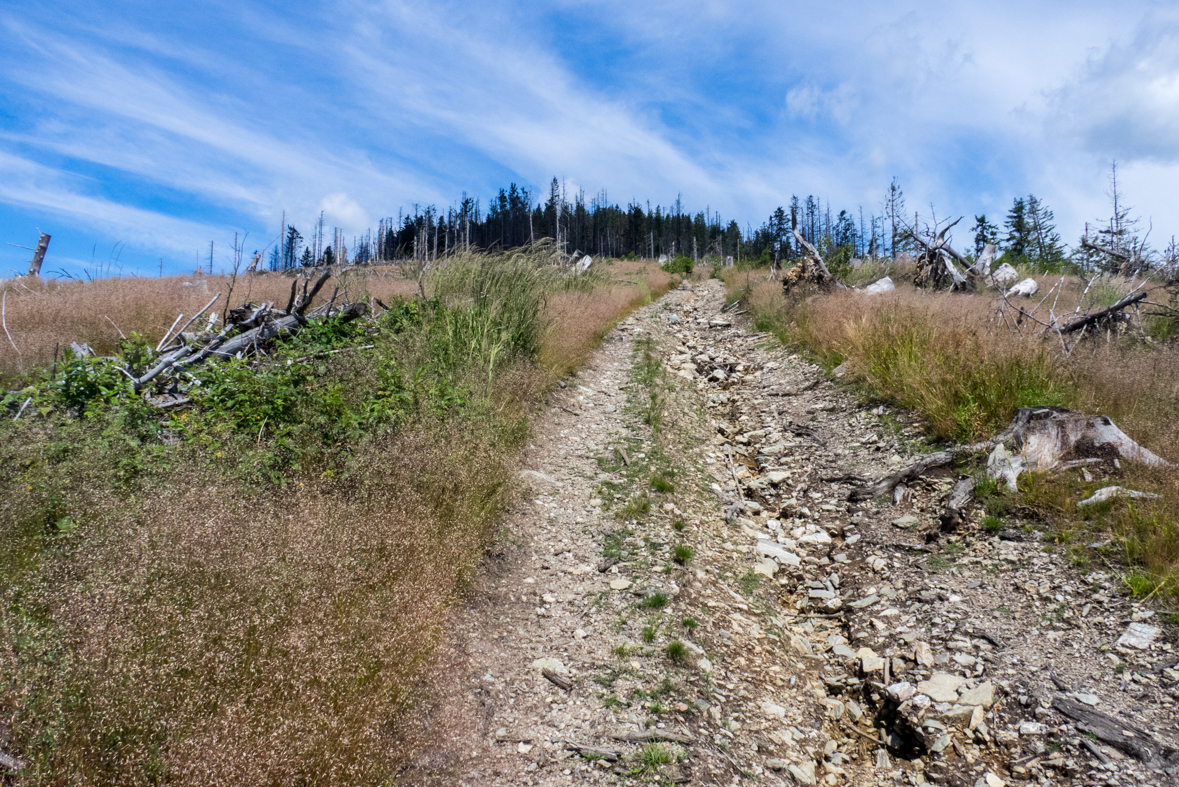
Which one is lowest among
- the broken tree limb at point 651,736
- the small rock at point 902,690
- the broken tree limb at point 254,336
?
the broken tree limb at point 651,736

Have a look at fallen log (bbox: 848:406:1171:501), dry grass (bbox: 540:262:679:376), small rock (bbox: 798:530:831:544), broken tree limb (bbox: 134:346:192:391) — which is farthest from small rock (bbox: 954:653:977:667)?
broken tree limb (bbox: 134:346:192:391)

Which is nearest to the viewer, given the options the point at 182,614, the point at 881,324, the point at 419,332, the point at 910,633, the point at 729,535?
the point at 182,614

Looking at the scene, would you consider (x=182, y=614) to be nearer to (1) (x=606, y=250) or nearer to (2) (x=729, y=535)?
(2) (x=729, y=535)

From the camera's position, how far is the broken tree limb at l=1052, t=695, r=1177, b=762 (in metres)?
2.38

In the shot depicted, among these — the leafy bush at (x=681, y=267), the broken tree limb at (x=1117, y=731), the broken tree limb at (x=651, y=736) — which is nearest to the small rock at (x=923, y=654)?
the broken tree limb at (x=1117, y=731)

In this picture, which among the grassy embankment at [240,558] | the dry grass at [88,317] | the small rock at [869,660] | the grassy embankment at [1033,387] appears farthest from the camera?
the dry grass at [88,317]

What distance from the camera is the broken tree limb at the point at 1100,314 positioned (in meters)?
6.21

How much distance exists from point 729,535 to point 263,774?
3715mm

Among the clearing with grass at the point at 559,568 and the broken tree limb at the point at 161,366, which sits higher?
the broken tree limb at the point at 161,366

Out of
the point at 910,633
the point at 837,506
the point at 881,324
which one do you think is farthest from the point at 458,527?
the point at 881,324

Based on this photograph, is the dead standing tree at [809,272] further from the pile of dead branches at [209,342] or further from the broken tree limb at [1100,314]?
the pile of dead branches at [209,342]

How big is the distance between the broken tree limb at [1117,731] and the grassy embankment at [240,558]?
2.99 metres

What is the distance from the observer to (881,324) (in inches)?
319

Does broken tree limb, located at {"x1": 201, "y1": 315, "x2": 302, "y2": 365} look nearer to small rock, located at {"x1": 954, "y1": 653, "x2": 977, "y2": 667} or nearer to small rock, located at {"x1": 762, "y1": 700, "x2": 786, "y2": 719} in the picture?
small rock, located at {"x1": 762, "y1": 700, "x2": 786, "y2": 719}
